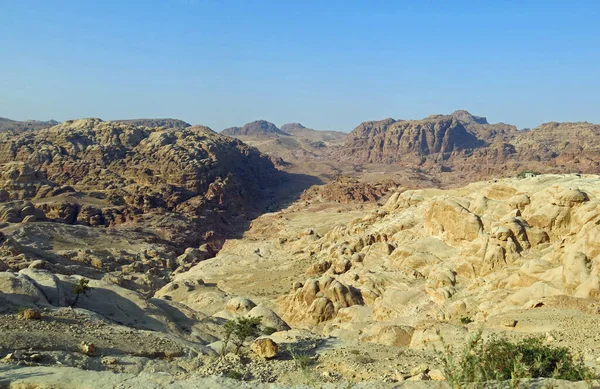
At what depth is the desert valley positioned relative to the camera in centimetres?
1415

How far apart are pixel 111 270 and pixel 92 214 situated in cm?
2189

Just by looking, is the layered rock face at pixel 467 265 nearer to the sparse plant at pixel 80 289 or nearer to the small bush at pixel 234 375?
the small bush at pixel 234 375

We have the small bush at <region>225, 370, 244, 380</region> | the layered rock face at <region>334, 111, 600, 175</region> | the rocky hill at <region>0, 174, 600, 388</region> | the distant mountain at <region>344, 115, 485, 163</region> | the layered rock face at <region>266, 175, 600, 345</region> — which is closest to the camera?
the small bush at <region>225, 370, 244, 380</region>

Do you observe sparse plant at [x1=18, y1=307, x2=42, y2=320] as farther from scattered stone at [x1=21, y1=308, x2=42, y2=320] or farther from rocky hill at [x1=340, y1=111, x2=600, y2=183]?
rocky hill at [x1=340, y1=111, x2=600, y2=183]

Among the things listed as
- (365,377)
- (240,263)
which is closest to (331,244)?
(240,263)

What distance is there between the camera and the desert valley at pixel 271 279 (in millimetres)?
14148

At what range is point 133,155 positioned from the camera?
88.9 meters

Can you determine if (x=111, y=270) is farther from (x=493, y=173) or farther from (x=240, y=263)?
(x=493, y=173)

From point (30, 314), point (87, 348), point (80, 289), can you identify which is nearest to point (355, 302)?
point (80, 289)

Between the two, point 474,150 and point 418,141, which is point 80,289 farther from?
point 474,150

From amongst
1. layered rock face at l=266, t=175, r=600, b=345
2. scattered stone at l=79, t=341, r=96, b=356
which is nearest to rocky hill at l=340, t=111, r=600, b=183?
layered rock face at l=266, t=175, r=600, b=345

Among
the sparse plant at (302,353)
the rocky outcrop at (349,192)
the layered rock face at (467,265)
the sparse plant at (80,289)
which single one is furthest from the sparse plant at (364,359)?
the rocky outcrop at (349,192)

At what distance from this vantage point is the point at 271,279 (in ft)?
149

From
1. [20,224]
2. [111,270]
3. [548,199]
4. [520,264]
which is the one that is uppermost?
[548,199]
